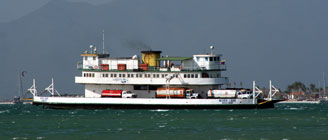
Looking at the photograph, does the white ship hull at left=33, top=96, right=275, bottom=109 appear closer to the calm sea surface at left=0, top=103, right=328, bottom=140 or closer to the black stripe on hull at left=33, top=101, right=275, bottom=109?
the black stripe on hull at left=33, top=101, right=275, bottom=109

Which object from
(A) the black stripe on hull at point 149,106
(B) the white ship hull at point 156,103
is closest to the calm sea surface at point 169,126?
(A) the black stripe on hull at point 149,106

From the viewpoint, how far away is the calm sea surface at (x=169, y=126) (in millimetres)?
44250

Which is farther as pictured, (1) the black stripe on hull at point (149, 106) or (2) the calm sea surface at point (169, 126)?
(1) the black stripe on hull at point (149, 106)

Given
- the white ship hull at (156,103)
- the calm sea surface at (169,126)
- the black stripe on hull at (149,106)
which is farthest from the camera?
the black stripe on hull at (149,106)

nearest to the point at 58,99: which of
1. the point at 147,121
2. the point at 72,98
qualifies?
the point at 72,98

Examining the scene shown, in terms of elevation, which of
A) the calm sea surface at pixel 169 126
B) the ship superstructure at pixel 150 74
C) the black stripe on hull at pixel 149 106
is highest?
the ship superstructure at pixel 150 74

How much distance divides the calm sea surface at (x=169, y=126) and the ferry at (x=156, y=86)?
3.83 feet

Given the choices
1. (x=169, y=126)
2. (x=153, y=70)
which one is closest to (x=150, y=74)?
(x=153, y=70)

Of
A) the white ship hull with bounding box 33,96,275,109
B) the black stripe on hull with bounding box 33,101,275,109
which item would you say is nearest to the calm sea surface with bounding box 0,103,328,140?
the black stripe on hull with bounding box 33,101,275,109

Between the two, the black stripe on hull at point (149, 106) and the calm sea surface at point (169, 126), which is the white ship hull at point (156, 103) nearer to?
the black stripe on hull at point (149, 106)

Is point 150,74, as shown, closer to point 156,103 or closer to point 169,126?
point 156,103

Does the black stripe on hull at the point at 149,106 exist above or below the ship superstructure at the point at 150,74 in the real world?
below

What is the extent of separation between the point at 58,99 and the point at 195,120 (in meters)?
20.2

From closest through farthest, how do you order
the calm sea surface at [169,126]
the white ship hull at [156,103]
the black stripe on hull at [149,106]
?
the calm sea surface at [169,126], the white ship hull at [156,103], the black stripe on hull at [149,106]
